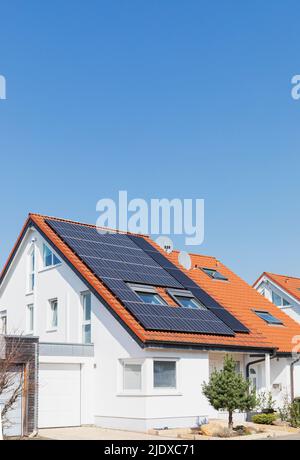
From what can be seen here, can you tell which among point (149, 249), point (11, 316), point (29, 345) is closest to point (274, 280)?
point (149, 249)

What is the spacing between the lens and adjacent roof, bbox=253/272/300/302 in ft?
148

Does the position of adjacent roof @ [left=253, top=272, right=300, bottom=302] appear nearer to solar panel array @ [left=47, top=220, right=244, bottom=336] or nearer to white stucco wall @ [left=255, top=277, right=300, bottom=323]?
white stucco wall @ [left=255, top=277, right=300, bottom=323]

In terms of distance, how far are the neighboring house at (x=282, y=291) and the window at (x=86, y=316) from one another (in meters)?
19.7

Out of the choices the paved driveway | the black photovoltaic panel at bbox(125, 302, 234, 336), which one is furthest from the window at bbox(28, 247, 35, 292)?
the paved driveway

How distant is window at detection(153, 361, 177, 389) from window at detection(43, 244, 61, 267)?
7445 mm

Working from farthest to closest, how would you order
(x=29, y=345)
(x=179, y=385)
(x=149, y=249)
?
(x=149, y=249), (x=179, y=385), (x=29, y=345)

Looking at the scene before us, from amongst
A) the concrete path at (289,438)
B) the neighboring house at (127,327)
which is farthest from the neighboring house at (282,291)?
the concrete path at (289,438)

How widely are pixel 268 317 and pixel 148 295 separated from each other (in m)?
8.56

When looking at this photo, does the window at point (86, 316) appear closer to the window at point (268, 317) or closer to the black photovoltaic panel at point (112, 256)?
the black photovoltaic panel at point (112, 256)

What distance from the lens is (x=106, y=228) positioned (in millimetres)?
33812

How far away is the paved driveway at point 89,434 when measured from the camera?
2216 centimetres

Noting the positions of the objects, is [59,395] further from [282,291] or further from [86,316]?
[282,291]

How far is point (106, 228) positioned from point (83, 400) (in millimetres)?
9787
